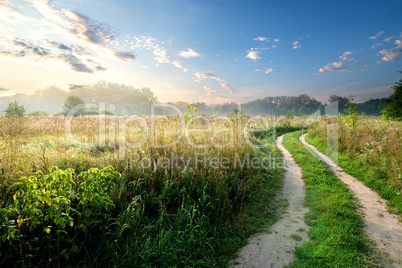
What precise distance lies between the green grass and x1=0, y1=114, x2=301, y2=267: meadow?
305 centimetres

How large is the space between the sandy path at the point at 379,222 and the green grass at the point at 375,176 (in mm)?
186

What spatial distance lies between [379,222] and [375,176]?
321 cm

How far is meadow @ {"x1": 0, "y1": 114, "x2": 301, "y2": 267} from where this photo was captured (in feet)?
8.89

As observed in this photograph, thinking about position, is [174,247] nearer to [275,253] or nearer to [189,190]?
[189,190]

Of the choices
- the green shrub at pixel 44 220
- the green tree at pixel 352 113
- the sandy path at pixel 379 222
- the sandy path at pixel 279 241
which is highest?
the green tree at pixel 352 113

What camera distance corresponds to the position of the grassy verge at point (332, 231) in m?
3.36

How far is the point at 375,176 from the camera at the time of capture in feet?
22.7

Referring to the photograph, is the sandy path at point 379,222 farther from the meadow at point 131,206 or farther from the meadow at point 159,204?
the meadow at point 131,206

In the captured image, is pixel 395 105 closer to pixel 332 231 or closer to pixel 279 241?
pixel 332 231

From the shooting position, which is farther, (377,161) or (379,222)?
(377,161)

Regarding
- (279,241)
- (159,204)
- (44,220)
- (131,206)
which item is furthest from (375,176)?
(44,220)

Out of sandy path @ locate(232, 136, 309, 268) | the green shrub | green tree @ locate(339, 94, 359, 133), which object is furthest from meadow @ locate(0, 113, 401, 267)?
green tree @ locate(339, 94, 359, 133)

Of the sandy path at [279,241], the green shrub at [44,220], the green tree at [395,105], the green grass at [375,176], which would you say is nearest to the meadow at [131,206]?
the green shrub at [44,220]

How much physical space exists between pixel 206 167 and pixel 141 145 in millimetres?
2402
